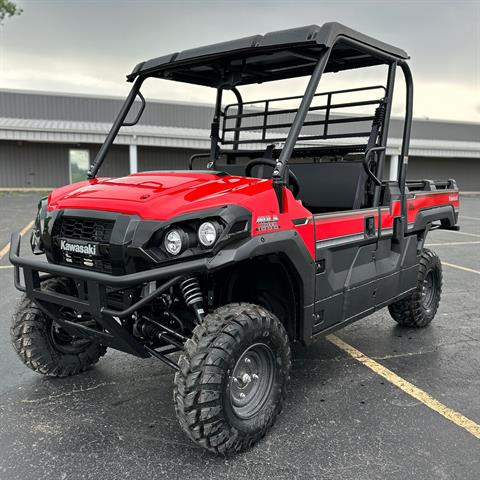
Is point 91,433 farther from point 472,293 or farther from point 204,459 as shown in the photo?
point 472,293

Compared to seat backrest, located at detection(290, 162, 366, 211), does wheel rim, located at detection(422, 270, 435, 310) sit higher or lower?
lower

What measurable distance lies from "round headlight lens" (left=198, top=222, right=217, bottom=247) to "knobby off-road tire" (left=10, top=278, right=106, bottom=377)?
3.80 feet

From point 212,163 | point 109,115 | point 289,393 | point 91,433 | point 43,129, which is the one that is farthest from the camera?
point 109,115

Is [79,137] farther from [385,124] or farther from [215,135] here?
[385,124]

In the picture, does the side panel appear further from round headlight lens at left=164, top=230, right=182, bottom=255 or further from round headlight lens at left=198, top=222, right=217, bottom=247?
round headlight lens at left=164, top=230, right=182, bottom=255

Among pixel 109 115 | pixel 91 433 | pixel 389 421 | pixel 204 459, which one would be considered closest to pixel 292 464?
pixel 204 459

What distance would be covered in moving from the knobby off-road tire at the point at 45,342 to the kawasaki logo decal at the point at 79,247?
0.48 meters

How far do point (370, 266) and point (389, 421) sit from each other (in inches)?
44.0

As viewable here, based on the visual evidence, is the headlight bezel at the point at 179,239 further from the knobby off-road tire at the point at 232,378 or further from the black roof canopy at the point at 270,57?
the black roof canopy at the point at 270,57

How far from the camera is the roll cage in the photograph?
2908 mm

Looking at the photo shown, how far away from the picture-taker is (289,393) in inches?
133

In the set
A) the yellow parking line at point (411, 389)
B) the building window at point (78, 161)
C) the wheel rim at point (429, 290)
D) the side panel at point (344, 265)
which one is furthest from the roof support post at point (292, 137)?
the building window at point (78, 161)

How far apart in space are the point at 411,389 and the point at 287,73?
271 centimetres

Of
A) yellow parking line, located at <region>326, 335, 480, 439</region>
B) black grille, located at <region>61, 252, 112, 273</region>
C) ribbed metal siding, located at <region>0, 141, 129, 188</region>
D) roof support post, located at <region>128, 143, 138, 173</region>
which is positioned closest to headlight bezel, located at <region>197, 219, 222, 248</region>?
black grille, located at <region>61, 252, 112, 273</region>
